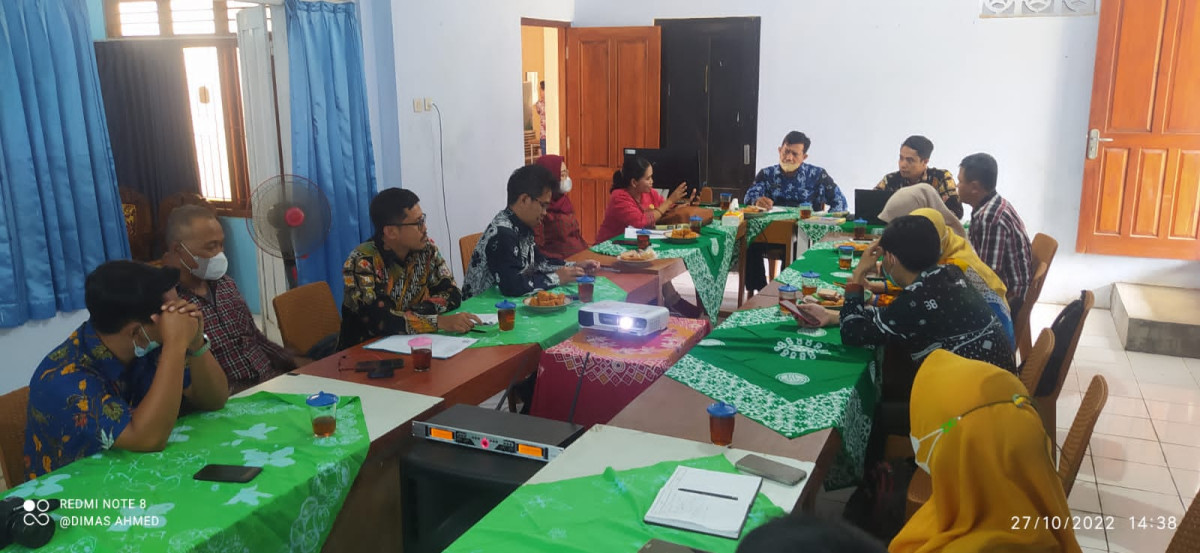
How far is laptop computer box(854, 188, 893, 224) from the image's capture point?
5.40 metres

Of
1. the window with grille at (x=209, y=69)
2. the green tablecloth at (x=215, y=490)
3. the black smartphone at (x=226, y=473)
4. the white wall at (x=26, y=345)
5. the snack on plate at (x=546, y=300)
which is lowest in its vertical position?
the white wall at (x=26, y=345)

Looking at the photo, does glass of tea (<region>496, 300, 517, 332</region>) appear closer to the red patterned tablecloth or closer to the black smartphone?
the red patterned tablecloth

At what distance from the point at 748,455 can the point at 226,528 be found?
1.16m

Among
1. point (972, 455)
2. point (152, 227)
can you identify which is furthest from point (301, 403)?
point (152, 227)

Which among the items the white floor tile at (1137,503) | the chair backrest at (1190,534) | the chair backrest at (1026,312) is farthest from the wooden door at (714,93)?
the chair backrest at (1190,534)

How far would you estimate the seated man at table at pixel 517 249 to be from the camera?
3.64 meters

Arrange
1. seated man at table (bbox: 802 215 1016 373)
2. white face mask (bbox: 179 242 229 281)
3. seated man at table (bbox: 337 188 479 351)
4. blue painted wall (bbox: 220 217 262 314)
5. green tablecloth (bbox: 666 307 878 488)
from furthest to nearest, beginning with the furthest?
blue painted wall (bbox: 220 217 262 314) → seated man at table (bbox: 337 188 479 351) → white face mask (bbox: 179 242 229 281) → seated man at table (bbox: 802 215 1016 373) → green tablecloth (bbox: 666 307 878 488)

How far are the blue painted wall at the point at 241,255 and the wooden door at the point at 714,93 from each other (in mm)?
3765

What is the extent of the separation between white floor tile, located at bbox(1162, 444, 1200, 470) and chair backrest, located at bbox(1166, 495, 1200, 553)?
6.85 ft

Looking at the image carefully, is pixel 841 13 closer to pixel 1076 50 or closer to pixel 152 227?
pixel 1076 50

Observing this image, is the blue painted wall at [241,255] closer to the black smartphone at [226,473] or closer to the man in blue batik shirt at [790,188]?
the man in blue batik shirt at [790,188]

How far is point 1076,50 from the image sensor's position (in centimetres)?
623

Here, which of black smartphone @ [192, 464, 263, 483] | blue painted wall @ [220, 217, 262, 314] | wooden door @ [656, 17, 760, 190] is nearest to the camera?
black smartphone @ [192, 464, 263, 483]

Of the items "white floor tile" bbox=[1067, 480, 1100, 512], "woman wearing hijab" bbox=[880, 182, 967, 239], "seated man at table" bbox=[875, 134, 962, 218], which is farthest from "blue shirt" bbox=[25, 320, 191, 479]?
"seated man at table" bbox=[875, 134, 962, 218]
